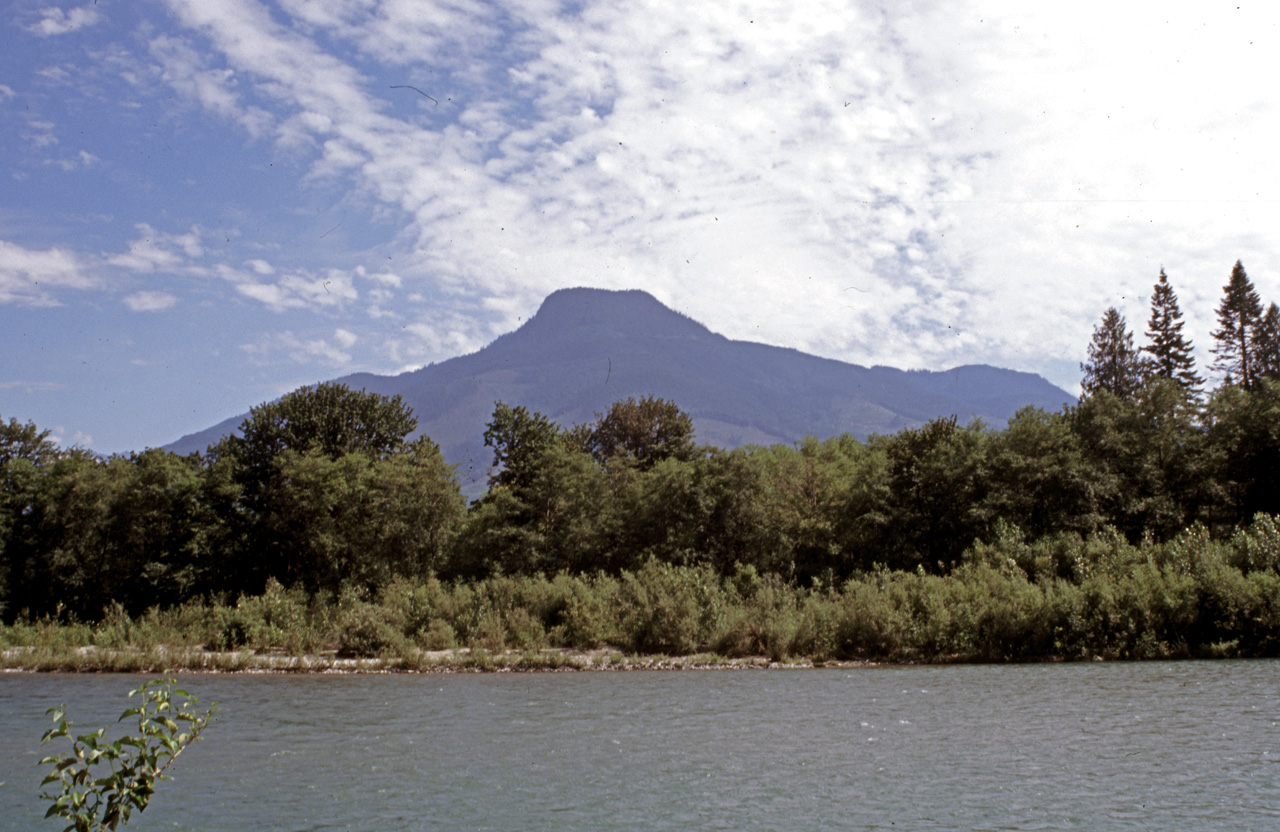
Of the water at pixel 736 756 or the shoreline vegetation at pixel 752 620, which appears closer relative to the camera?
the water at pixel 736 756

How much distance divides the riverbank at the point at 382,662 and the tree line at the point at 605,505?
7.39 m

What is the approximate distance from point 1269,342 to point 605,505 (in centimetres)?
7015

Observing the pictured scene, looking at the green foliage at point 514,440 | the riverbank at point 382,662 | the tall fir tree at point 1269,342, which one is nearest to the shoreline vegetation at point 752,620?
the riverbank at point 382,662

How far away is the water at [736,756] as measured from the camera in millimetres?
12758

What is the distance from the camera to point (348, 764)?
16.8m

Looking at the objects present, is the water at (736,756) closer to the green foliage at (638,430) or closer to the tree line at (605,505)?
the tree line at (605,505)

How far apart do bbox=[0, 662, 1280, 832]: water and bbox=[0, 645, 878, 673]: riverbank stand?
6.85 m

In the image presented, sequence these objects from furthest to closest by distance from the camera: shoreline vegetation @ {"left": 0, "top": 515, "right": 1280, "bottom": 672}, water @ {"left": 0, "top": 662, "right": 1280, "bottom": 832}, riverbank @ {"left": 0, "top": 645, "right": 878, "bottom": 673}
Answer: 1. riverbank @ {"left": 0, "top": 645, "right": 878, "bottom": 673}
2. shoreline vegetation @ {"left": 0, "top": 515, "right": 1280, "bottom": 672}
3. water @ {"left": 0, "top": 662, "right": 1280, "bottom": 832}

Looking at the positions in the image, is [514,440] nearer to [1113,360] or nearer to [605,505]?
[605,505]

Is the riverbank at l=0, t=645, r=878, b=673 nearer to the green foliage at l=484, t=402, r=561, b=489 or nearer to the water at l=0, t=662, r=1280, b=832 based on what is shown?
the water at l=0, t=662, r=1280, b=832

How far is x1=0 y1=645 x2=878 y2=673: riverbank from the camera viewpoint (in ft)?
115

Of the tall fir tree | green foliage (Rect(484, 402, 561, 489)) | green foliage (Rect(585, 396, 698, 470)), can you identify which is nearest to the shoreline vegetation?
green foliage (Rect(484, 402, 561, 489))

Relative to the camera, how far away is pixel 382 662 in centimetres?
3591

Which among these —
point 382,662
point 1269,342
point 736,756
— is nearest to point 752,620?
point 382,662
